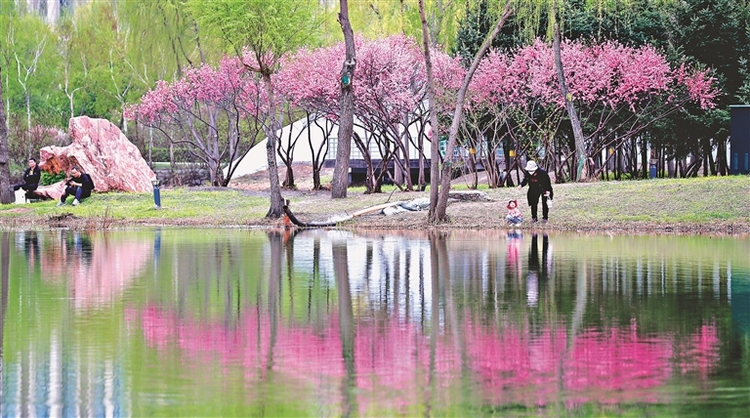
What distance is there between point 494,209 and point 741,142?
31.5ft

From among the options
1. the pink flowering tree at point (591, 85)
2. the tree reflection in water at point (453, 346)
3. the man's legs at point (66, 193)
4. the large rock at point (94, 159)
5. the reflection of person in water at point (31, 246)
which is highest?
the pink flowering tree at point (591, 85)

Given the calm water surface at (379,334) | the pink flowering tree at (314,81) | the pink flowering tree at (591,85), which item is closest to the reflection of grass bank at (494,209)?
the pink flowering tree at (314,81)

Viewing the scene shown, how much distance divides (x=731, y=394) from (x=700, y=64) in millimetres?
42617

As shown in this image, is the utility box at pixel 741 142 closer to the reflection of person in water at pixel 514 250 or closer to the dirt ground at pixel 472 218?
the dirt ground at pixel 472 218

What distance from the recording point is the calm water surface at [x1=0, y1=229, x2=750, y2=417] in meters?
10.5

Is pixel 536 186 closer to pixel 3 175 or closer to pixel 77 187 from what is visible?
pixel 77 187

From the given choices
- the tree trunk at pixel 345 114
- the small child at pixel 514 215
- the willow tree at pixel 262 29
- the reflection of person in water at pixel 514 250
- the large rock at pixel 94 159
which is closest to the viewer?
the reflection of person in water at pixel 514 250

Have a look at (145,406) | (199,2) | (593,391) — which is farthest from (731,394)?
(199,2)

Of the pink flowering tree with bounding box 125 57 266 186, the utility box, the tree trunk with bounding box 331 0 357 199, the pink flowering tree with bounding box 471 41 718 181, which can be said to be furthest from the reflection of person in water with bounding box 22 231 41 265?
the pink flowering tree with bounding box 125 57 266 186

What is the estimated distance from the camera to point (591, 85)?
51156 millimetres

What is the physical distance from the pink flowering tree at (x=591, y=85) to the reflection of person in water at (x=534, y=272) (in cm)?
2135

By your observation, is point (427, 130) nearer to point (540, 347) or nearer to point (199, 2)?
point (199, 2)

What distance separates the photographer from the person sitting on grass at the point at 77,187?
4550 centimetres

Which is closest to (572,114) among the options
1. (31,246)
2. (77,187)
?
(77,187)
